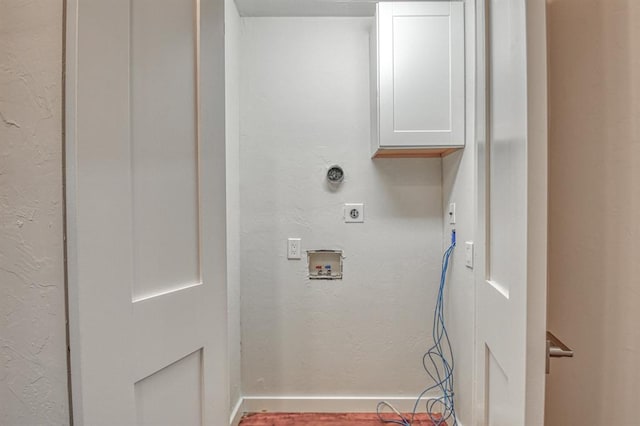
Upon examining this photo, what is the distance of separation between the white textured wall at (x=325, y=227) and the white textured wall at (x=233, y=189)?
0.07m

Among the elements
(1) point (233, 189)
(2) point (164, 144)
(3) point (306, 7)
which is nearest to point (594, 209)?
(2) point (164, 144)

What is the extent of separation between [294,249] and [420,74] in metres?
1.26

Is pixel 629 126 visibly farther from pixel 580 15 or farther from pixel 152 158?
pixel 152 158

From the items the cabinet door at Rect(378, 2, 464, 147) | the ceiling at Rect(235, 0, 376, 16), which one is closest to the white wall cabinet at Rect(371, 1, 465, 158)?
the cabinet door at Rect(378, 2, 464, 147)

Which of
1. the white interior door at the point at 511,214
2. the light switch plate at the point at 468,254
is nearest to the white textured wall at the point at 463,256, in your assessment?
the light switch plate at the point at 468,254

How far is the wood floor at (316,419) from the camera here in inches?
90.2

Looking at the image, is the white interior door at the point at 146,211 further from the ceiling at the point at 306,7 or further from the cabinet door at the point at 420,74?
the ceiling at the point at 306,7

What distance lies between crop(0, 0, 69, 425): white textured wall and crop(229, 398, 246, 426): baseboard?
164 centimetres

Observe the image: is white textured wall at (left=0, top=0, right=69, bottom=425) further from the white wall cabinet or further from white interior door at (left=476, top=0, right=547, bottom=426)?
the white wall cabinet

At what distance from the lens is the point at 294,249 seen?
2.42m

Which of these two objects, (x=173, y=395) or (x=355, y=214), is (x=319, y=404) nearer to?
(x=355, y=214)

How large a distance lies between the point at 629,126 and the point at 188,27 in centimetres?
103

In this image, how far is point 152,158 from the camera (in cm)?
85

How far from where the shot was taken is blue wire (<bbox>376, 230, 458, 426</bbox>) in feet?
7.59
